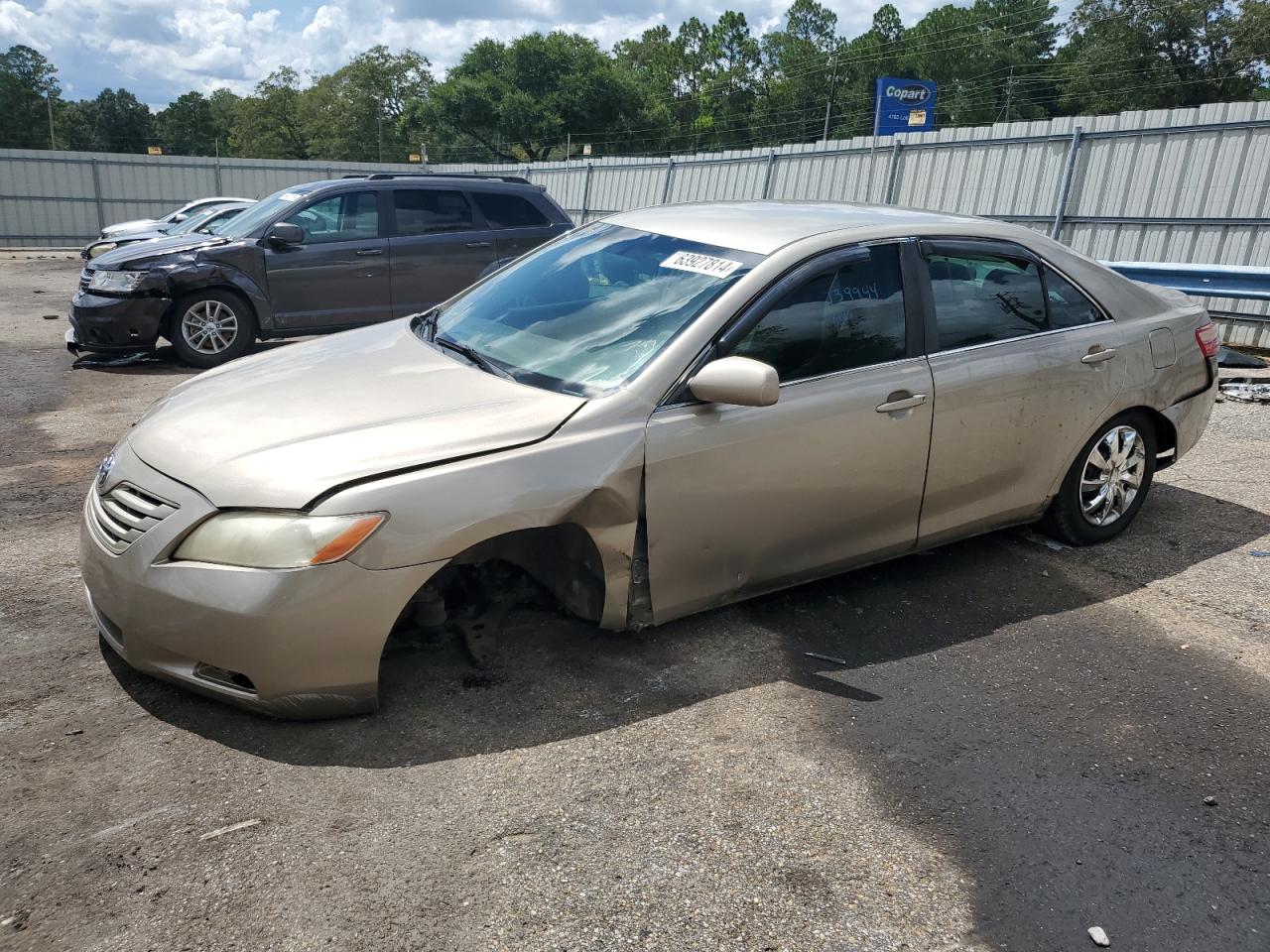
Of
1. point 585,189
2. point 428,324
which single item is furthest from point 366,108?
point 428,324

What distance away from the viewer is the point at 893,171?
16.2 meters

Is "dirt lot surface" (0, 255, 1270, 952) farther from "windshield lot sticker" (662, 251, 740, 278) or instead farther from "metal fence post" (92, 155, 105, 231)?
"metal fence post" (92, 155, 105, 231)

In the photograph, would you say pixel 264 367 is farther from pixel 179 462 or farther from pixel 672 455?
pixel 672 455

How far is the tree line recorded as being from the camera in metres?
79.7

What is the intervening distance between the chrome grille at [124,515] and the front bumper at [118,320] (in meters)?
6.80

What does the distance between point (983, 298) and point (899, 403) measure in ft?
2.62

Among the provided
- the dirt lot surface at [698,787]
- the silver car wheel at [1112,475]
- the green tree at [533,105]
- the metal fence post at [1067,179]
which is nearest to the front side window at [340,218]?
the dirt lot surface at [698,787]

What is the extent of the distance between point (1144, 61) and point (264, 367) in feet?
217

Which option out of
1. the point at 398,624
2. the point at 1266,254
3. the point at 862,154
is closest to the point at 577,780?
the point at 398,624

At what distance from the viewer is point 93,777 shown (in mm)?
2982

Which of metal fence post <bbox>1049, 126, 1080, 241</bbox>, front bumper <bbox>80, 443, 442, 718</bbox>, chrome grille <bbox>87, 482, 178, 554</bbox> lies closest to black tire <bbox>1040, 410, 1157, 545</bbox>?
front bumper <bbox>80, 443, 442, 718</bbox>

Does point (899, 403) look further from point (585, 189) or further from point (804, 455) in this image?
point (585, 189)

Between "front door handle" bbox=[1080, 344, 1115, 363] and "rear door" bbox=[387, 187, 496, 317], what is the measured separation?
272 inches

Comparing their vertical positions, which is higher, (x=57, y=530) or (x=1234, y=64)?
(x=1234, y=64)
